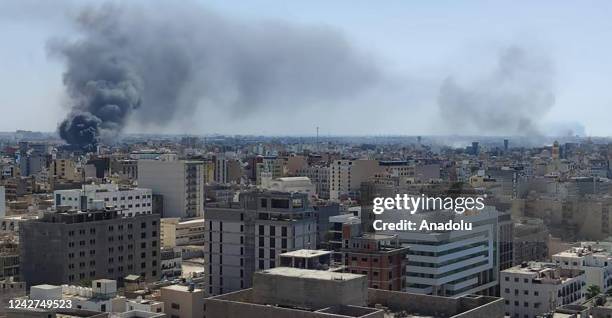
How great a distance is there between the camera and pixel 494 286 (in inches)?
985

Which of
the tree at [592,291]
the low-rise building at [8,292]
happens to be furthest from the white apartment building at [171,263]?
the tree at [592,291]

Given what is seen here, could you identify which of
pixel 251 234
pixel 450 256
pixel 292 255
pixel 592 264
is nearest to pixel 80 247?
pixel 251 234

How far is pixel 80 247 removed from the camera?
25172mm

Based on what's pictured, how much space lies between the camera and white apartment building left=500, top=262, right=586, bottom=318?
21.5 metres

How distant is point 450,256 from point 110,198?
54.8 feet

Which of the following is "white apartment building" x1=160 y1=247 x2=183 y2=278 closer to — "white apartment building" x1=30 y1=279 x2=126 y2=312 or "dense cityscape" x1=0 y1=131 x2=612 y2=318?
"dense cityscape" x1=0 y1=131 x2=612 y2=318

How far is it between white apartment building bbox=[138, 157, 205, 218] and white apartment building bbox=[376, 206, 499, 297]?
18.2 m

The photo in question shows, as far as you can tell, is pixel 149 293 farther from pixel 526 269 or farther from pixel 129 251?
pixel 526 269

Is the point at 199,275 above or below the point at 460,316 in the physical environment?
below

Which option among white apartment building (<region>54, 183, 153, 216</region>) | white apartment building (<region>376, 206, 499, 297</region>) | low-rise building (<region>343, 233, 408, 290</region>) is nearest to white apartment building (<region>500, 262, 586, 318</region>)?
white apartment building (<region>376, 206, 499, 297</region>)

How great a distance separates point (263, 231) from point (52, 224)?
6219mm

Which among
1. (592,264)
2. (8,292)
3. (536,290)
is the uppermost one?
(8,292)

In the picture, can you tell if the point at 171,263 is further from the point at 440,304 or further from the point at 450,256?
the point at 440,304

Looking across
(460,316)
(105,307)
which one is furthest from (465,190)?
(460,316)
